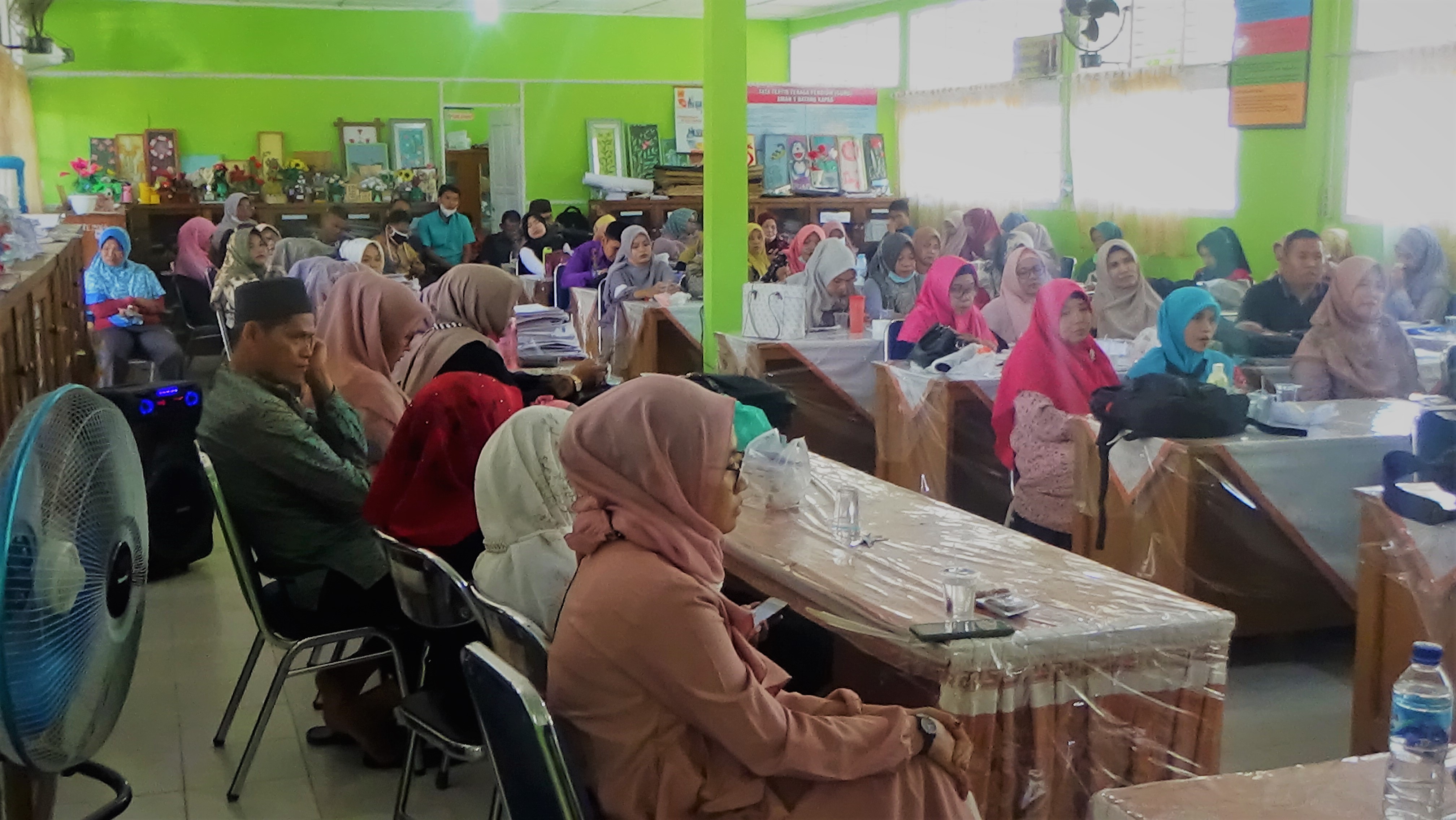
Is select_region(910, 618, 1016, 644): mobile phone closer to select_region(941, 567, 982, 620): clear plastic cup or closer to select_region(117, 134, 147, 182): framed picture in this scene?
select_region(941, 567, 982, 620): clear plastic cup

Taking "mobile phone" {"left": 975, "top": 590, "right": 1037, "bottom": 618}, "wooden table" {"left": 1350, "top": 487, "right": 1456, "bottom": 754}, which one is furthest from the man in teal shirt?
"mobile phone" {"left": 975, "top": 590, "right": 1037, "bottom": 618}

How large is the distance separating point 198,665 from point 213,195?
7.67 metres

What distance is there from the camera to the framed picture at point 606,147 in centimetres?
1236

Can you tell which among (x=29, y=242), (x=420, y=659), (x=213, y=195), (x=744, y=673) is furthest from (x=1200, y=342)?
(x=213, y=195)

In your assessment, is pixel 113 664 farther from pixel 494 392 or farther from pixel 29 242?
pixel 29 242

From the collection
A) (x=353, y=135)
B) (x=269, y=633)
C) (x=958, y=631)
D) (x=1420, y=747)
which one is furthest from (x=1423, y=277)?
(x=353, y=135)

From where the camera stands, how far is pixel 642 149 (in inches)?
491

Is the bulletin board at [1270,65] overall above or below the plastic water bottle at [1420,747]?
above

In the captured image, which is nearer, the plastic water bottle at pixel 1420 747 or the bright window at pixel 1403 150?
the plastic water bottle at pixel 1420 747

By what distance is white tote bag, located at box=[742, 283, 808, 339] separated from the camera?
18.4 feet

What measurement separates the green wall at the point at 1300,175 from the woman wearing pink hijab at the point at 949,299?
259cm

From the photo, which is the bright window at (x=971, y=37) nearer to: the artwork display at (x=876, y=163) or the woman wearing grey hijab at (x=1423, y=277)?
the artwork display at (x=876, y=163)

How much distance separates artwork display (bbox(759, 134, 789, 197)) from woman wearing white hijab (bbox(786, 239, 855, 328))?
189 inches

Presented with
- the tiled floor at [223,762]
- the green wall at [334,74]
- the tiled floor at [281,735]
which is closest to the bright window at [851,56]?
the green wall at [334,74]
